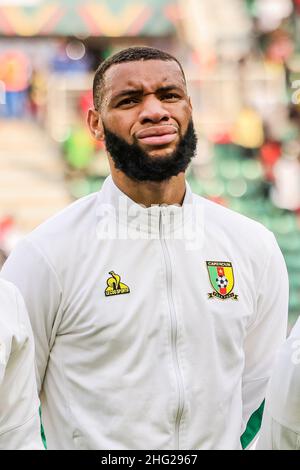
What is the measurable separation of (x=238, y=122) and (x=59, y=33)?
5016mm

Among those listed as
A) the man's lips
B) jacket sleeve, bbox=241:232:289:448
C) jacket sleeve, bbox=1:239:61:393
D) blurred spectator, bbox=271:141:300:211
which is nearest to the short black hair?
the man's lips

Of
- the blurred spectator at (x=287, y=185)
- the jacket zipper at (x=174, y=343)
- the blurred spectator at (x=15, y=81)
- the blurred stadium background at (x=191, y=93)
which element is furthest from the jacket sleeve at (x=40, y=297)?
the blurred spectator at (x=15, y=81)

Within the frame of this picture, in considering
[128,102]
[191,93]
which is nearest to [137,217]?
[128,102]

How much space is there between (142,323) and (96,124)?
61cm

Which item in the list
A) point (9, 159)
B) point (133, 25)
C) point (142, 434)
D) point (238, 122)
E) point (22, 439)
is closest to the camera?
point (22, 439)

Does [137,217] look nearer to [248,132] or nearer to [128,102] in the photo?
[128,102]

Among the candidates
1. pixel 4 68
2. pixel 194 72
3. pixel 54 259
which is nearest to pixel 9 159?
pixel 4 68

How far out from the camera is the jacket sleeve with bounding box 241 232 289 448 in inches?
106

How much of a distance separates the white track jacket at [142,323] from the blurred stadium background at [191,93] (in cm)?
666

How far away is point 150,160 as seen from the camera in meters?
2.55

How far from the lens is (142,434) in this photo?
2473 mm

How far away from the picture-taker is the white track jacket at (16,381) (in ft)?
6.88

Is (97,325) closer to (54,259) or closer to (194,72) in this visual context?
(54,259)

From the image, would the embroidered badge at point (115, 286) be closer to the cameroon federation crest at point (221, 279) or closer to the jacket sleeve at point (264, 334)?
the cameroon federation crest at point (221, 279)
